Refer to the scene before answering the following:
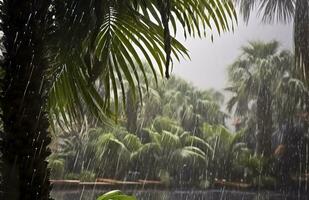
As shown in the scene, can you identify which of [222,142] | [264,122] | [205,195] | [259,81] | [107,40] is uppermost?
[259,81]

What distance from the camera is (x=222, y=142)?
19.4m

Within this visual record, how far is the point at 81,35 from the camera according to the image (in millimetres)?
2492

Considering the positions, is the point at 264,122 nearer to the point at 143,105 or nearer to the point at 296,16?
the point at 143,105

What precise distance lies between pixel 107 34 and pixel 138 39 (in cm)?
21

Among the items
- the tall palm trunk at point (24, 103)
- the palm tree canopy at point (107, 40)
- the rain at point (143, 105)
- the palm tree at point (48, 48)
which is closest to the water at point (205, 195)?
the rain at point (143, 105)

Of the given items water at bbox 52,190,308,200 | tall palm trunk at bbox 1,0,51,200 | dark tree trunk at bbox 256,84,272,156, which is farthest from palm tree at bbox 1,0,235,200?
dark tree trunk at bbox 256,84,272,156

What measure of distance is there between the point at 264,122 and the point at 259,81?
2202 millimetres

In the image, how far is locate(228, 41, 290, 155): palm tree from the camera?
1922 cm

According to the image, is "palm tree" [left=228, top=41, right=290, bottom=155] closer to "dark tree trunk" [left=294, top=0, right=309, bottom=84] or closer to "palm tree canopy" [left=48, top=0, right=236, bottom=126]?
"dark tree trunk" [left=294, top=0, right=309, bottom=84]

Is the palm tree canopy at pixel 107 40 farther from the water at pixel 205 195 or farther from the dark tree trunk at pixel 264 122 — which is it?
the dark tree trunk at pixel 264 122

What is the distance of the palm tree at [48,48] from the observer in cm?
219

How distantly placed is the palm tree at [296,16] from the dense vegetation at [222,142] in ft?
18.7

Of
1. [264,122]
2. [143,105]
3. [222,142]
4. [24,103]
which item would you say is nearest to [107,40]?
[24,103]

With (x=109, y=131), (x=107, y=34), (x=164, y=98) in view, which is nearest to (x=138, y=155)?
(x=109, y=131)
